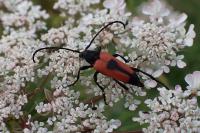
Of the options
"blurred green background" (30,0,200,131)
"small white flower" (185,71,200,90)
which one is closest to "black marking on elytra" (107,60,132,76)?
"small white flower" (185,71,200,90)

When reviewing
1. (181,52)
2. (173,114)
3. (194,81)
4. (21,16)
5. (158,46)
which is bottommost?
(173,114)

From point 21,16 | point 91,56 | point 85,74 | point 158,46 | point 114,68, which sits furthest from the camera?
point 21,16

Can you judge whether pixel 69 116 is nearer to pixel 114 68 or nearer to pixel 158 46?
pixel 114 68

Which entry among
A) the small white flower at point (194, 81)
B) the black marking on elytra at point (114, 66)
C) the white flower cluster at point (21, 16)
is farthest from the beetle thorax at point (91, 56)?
the white flower cluster at point (21, 16)

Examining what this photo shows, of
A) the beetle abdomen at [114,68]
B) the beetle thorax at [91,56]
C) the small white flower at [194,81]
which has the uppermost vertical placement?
the beetle thorax at [91,56]

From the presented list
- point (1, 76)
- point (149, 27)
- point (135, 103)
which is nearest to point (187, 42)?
point (149, 27)

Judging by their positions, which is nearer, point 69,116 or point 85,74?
point 69,116

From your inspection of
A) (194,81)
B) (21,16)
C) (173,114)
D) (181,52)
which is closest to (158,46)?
(194,81)

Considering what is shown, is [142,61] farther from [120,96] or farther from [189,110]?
[189,110]

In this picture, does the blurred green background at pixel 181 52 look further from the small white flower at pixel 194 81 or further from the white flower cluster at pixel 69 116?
the small white flower at pixel 194 81

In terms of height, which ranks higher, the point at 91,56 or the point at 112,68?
the point at 91,56
